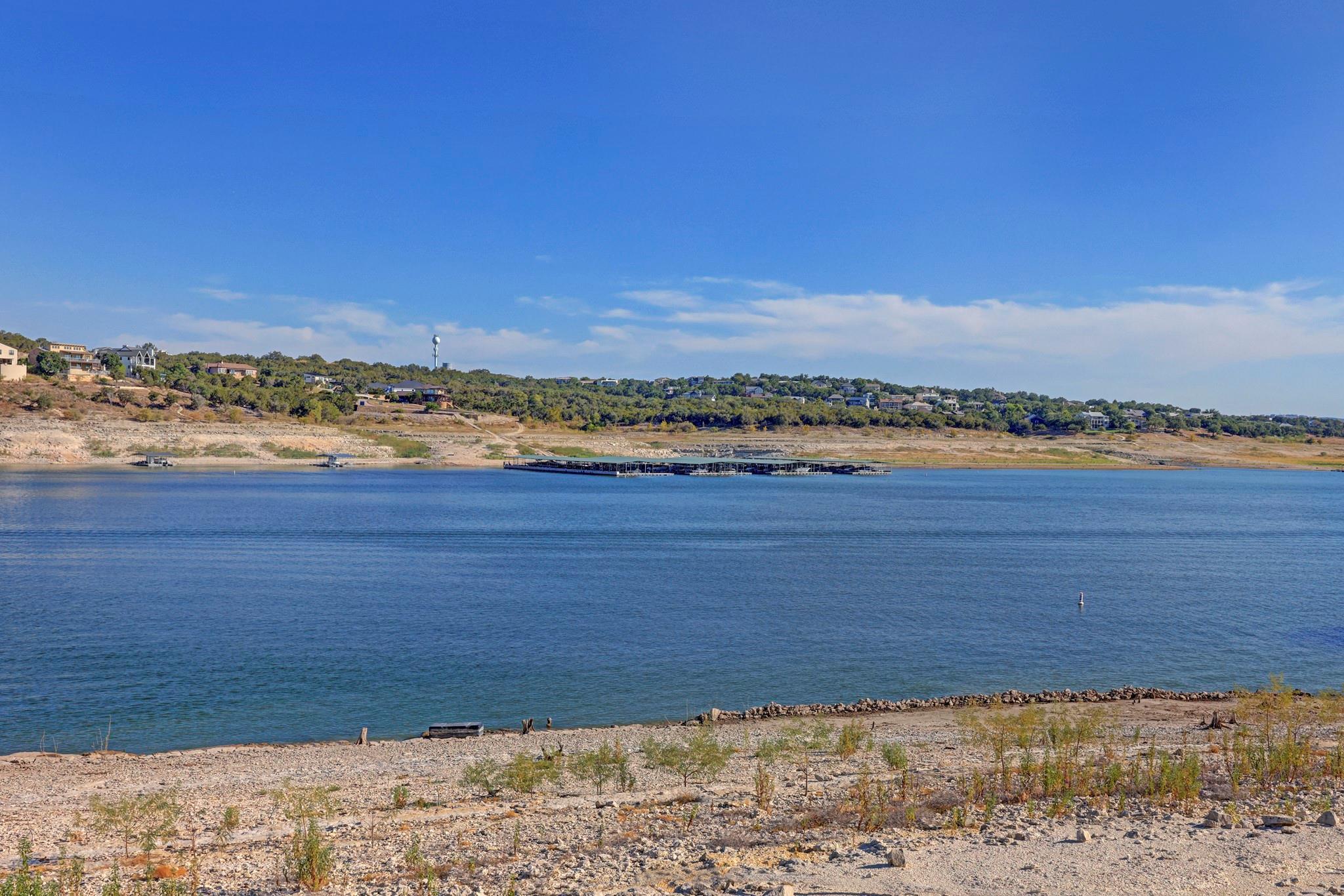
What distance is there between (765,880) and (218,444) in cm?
10505

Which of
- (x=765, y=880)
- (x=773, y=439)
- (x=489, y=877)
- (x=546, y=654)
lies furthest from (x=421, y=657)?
(x=773, y=439)

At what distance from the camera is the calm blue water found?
20.5m

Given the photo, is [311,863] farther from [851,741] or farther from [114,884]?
[851,741]

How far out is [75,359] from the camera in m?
137

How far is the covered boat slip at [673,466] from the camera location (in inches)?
4279

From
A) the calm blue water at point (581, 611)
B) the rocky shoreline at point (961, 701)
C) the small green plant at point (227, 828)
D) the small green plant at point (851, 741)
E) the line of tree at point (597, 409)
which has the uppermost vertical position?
the line of tree at point (597, 409)

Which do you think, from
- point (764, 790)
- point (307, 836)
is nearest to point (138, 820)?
point (307, 836)

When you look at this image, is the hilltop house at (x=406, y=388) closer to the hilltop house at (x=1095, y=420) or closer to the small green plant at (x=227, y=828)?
the hilltop house at (x=1095, y=420)

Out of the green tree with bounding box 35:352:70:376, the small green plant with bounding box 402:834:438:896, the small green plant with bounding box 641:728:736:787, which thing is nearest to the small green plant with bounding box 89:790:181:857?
the small green plant with bounding box 402:834:438:896

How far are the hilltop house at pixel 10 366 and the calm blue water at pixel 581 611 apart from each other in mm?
50910

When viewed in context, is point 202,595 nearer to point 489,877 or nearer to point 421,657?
point 421,657

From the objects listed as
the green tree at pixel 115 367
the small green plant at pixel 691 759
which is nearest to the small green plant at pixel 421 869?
the small green plant at pixel 691 759

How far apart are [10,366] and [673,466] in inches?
3079

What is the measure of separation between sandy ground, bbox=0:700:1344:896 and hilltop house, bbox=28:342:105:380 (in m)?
120
